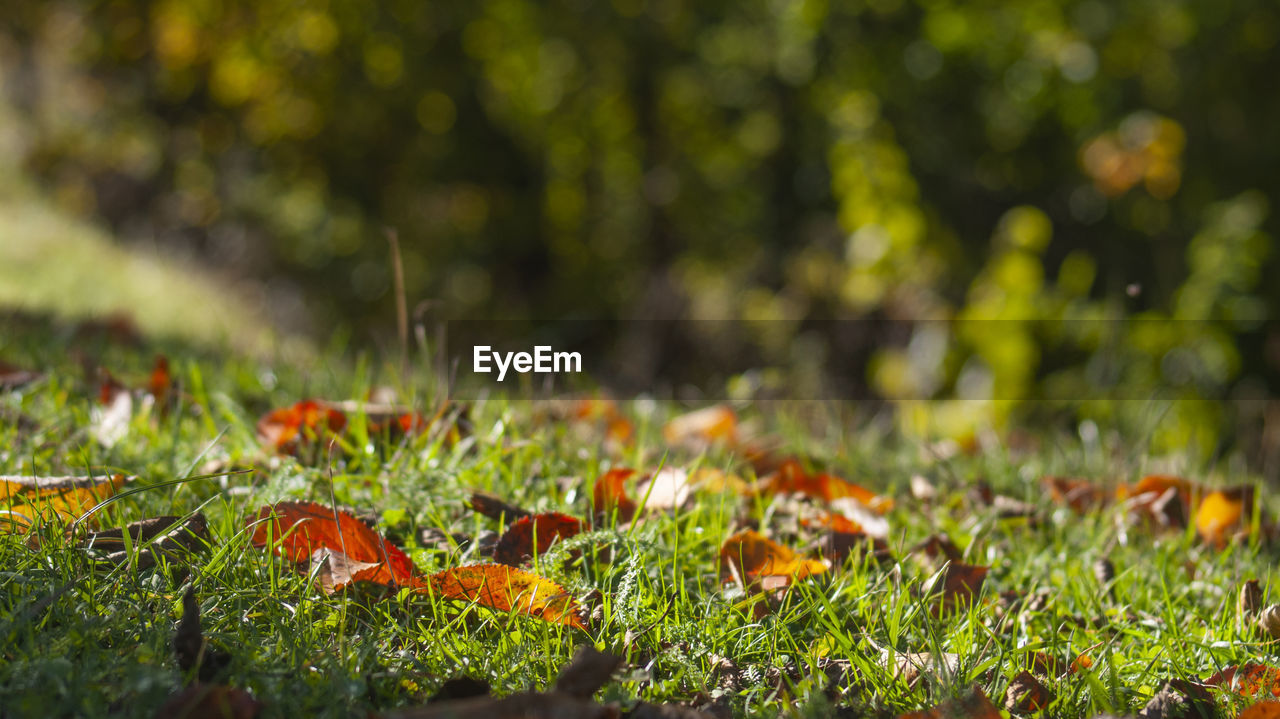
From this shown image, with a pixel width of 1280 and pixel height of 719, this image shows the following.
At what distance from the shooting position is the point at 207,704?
3.00 ft

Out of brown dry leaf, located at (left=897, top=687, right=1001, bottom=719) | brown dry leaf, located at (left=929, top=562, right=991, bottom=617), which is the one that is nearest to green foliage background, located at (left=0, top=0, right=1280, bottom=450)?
brown dry leaf, located at (left=929, top=562, right=991, bottom=617)

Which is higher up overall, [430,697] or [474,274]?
[430,697]

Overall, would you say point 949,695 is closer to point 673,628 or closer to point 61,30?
point 673,628

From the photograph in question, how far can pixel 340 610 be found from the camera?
1.17 m

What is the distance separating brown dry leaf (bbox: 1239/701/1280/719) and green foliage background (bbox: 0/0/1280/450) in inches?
76.7

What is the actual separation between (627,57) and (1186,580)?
639 centimetres

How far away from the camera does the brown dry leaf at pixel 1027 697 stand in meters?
1.16

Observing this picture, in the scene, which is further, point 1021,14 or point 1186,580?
point 1021,14

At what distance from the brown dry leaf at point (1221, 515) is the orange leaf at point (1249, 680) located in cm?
64

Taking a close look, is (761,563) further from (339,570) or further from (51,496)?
(51,496)

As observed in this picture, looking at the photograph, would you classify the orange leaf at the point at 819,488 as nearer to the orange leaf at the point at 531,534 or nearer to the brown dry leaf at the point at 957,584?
the brown dry leaf at the point at 957,584

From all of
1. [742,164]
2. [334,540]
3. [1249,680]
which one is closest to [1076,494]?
[1249,680]

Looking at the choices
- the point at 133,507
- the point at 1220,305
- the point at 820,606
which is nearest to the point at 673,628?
the point at 820,606

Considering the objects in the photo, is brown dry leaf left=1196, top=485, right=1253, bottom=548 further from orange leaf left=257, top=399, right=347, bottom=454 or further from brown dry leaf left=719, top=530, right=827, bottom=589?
orange leaf left=257, top=399, right=347, bottom=454
